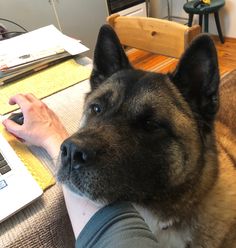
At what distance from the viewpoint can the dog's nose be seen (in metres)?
0.60

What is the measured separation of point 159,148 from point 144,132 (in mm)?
55

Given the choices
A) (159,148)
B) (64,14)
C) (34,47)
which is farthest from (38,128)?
(64,14)

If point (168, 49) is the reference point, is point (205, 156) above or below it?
below

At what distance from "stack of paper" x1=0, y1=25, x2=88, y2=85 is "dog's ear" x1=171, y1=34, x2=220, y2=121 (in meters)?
0.58

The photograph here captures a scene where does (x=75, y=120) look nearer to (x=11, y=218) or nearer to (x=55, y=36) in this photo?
(x=11, y=218)

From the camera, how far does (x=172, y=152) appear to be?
2.53 ft

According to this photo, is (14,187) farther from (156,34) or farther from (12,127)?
(156,34)

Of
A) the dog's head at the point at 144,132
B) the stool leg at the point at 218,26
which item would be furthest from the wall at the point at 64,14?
the dog's head at the point at 144,132

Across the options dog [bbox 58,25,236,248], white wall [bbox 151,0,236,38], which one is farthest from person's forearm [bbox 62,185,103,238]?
white wall [bbox 151,0,236,38]

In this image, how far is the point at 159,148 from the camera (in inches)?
29.9

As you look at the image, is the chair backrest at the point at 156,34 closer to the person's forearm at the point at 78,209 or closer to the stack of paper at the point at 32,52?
the stack of paper at the point at 32,52

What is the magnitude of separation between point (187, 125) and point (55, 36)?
84 cm

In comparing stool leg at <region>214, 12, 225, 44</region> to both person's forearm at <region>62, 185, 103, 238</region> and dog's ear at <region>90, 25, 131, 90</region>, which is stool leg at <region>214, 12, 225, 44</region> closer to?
dog's ear at <region>90, 25, 131, 90</region>

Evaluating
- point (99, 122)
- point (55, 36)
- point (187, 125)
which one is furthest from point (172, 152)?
point (55, 36)
